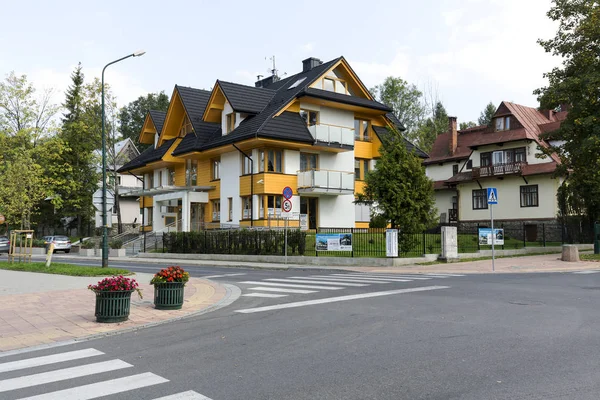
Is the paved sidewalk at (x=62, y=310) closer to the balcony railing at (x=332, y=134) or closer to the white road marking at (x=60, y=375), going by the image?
the white road marking at (x=60, y=375)

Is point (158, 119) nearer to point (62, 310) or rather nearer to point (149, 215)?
point (149, 215)

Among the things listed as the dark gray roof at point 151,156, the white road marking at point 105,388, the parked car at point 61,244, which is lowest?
the white road marking at point 105,388

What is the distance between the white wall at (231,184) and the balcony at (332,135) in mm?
5512

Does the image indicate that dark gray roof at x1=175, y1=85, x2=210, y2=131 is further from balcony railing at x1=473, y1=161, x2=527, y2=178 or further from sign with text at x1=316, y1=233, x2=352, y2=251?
balcony railing at x1=473, y1=161, x2=527, y2=178

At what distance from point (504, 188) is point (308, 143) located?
2120 centimetres

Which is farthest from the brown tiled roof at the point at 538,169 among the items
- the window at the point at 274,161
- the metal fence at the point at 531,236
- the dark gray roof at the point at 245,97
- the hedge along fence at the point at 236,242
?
the hedge along fence at the point at 236,242

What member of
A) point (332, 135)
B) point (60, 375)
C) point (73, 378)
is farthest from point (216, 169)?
point (73, 378)

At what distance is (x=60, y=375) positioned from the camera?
6004mm

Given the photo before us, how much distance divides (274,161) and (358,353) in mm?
27119

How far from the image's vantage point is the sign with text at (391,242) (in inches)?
862

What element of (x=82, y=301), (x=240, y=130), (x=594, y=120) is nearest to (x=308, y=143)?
(x=240, y=130)

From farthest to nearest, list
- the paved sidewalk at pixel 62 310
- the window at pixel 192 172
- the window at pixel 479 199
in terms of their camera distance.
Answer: the window at pixel 479 199
the window at pixel 192 172
the paved sidewalk at pixel 62 310

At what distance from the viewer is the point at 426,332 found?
793 centimetres

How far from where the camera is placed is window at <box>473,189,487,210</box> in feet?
154
